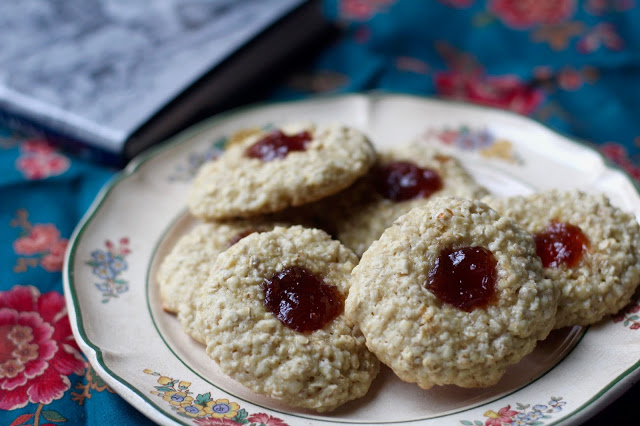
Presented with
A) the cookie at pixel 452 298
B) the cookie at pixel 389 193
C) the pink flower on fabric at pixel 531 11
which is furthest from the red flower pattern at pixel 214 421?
the pink flower on fabric at pixel 531 11

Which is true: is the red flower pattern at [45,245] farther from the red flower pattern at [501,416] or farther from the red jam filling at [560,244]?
the red jam filling at [560,244]

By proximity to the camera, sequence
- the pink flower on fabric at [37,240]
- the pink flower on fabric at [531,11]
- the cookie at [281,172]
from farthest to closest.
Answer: the pink flower on fabric at [531,11] → the pink flower on fabric at [37,240] → the cookie at [281,172]

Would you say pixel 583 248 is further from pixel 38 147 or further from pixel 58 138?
pixel 38 147

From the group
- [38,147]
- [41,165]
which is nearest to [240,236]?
[41,165]

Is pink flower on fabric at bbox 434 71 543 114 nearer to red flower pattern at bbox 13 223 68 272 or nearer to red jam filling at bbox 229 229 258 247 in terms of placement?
red jam filling at bbox 229 229 258 247

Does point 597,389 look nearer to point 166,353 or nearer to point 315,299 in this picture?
point 315,299
